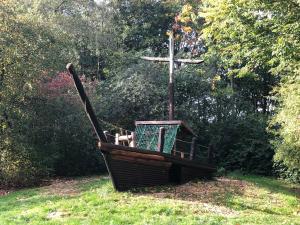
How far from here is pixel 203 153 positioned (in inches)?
775

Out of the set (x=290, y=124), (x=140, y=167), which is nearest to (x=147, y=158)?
(x=140, y=167)

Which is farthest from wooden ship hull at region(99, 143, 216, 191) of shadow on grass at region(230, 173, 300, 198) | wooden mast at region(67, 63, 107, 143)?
shadow on grass at region(230, 173, 300, 198)

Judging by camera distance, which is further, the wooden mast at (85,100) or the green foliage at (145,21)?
the green foliage at (145,21)

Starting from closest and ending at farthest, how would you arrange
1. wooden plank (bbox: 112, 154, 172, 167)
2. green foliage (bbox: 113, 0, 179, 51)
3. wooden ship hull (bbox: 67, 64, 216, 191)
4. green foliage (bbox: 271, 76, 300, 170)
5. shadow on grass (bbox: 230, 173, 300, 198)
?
wooden ship hull (bbox: 67, 64, 216, 191), wooden plank (bbox: 112, 154, 172, 167), green foliage (bbox: 271, 76, 300, 170), shadow on grass (bbox: 230, 173, 300, 198), green foliage (bbox: 113, 0, 179, 51)

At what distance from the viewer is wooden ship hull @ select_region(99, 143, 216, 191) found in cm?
948

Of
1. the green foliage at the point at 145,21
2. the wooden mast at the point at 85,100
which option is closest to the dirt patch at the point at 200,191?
the wooden mast at the point at 85,100

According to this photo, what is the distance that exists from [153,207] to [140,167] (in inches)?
87.2

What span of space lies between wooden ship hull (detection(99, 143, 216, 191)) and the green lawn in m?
0.30

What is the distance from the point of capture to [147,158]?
1021cm

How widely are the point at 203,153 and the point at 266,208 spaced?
10.5m

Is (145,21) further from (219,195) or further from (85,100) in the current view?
(85,100)

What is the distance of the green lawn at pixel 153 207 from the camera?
23.8 feet

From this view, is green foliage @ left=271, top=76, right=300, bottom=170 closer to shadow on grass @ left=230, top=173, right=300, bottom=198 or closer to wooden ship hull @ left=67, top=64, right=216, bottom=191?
shadow on grass @ left=230, top=173, right=300, bottom=198

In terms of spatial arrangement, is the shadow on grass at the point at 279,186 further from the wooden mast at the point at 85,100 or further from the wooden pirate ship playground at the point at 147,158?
the wooden mast at the point at 85,100
